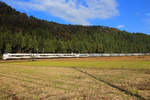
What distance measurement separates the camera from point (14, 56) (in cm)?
2423

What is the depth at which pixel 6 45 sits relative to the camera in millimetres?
35594

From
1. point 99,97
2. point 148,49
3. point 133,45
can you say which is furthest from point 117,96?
point 148,49

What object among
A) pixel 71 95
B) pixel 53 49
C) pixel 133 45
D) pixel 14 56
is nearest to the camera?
pixel 71 95

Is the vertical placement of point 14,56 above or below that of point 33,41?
below

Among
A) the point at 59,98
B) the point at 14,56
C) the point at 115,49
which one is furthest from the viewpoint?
the point at 115,49

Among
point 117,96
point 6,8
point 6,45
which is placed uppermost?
point 6,8

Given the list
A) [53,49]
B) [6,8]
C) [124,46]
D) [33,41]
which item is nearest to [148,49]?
[124,46]

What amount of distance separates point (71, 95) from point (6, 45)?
123ft

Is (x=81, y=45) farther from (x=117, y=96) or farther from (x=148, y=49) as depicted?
(x=148, y=49)

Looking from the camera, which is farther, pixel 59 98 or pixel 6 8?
pixel 6 8

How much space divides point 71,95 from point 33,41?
4212cm

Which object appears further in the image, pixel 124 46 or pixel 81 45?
pixel 124 46

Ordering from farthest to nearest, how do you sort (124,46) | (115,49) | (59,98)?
(124,46)
(115,49)
(59,98)

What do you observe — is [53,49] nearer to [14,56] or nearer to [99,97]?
[14,56]
